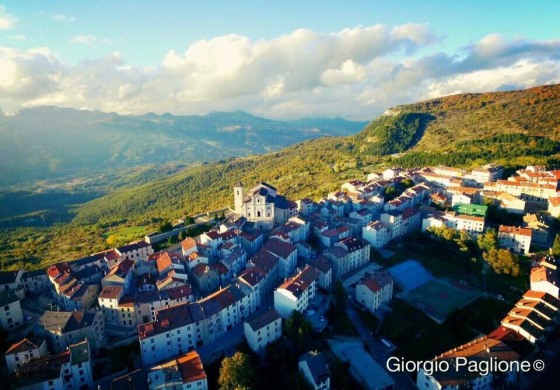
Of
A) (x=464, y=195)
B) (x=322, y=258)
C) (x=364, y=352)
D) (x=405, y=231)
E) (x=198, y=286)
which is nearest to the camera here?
(x=364, y=352)

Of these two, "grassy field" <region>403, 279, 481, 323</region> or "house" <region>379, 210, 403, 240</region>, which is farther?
"house" <region>379, 210, 403, 240</region>

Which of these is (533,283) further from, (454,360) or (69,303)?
(69,303)

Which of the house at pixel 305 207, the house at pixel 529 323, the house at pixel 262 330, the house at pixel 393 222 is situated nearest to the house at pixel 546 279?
the house at pixel 529 323

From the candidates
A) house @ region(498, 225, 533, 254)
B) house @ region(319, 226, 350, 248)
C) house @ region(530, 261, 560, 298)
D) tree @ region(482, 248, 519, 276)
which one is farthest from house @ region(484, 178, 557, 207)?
house @ region(319, 226, 350, 248)

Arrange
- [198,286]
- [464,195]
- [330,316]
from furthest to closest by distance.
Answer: [464,195], [198,286], [330,316]

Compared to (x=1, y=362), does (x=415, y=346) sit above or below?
below

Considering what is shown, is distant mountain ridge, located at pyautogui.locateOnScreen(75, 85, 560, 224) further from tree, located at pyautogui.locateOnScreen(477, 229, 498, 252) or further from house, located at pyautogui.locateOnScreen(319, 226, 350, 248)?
tree, located at pyautogui.locateOnScreen(477, 229, 498, 252)

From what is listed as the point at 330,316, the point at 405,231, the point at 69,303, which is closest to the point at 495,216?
the point at 405,231
